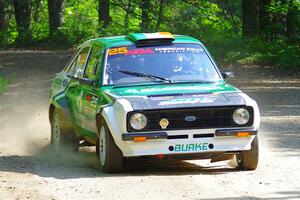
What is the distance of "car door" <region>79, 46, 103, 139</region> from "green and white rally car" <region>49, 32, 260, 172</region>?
0.01 metres

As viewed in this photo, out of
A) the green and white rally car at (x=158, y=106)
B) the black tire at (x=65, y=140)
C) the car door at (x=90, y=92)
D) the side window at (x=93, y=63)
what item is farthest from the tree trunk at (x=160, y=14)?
the green and white rally car at (x=158, y=106)

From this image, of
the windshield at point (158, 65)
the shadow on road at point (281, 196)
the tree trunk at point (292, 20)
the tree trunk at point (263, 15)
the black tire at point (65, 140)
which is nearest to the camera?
the shadow on road at point (281, 196)

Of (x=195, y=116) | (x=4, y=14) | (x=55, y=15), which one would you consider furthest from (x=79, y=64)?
(x=4, y=14)

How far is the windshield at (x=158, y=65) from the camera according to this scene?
11.1 m

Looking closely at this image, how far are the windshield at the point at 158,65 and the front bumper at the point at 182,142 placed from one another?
1302 millimetres

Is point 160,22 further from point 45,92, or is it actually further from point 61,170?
point 61,170

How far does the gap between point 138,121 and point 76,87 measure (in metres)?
2.49

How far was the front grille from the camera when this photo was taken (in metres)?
9.86

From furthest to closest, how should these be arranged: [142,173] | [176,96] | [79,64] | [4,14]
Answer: [4,14] < [79,64] < [142,173] < [176,96]

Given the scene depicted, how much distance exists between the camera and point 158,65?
11.2 meters

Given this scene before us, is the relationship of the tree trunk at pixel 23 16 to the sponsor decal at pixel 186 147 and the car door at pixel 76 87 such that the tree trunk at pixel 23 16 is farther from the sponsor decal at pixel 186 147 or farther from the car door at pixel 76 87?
the sponsor decal at pixel 186 147

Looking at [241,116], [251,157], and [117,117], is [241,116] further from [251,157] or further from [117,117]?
[117,117]

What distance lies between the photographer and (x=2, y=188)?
9.23 metres

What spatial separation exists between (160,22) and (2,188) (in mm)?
28514
